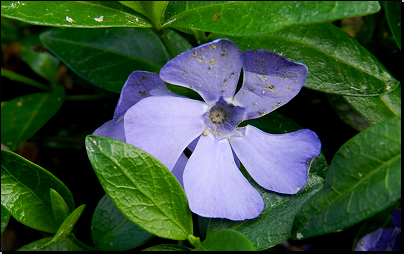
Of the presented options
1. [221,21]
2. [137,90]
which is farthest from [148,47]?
[221,21]

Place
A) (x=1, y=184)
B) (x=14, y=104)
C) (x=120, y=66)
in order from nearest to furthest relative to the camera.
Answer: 1. (x=1, y=184)
2. (x=120, y=66)
3. (x=14, y=104)

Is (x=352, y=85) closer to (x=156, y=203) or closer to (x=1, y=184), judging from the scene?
(x=156, y=203)

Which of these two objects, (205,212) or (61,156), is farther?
(61,156)

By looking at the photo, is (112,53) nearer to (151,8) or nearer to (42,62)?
(151,8)

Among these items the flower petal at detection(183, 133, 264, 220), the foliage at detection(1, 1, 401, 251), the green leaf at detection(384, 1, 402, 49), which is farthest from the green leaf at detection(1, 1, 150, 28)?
the green leaf at detection(384, 1, 402, 49)

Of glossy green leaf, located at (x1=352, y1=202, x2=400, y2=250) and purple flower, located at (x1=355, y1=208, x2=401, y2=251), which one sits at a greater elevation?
glossy green leaf, located at (x1=352, y1=202, x2=400, y2=250)

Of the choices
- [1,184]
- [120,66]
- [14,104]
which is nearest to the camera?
[1,184]

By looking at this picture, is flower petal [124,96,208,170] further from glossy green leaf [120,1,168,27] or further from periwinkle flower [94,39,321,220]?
glossy green leaf [120,1,168,27]

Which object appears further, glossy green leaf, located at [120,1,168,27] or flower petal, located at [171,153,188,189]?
flower petal, located at [171,153,188,189]
